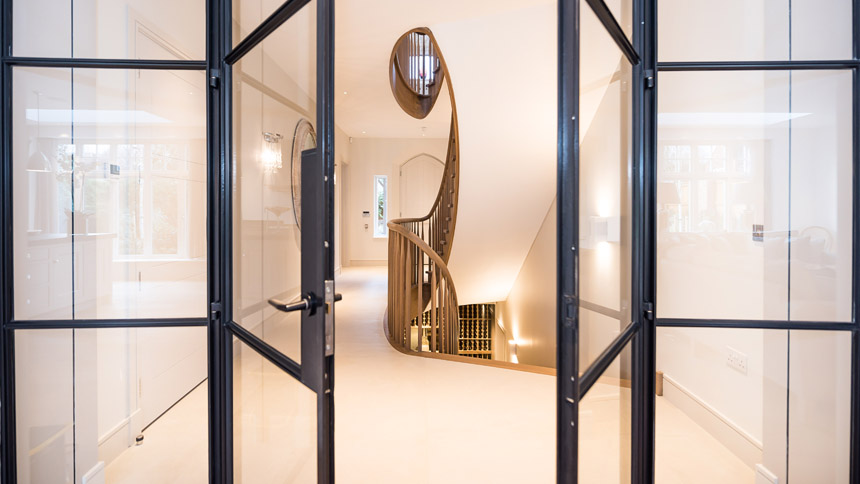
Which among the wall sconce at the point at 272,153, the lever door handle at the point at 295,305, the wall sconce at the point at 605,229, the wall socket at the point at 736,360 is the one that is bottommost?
the wall socket at the point at 736,360

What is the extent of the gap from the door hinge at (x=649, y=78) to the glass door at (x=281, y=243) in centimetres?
101

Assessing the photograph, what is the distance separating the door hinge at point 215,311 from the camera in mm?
1615

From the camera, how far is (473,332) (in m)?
8.63

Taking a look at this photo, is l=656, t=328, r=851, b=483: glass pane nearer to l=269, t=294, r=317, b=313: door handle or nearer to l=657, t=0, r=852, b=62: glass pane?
l=657, t=0, r=852, b=62: glass pane

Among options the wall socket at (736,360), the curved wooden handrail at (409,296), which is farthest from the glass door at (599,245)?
the curved wooden handrail at (409,296)

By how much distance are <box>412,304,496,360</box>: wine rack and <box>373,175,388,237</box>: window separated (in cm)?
246

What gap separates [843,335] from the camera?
152cm

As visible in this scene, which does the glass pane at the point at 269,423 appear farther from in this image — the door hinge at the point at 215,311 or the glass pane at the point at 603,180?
the glass pane at the point at 603,180

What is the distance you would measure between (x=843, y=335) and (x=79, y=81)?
2.65m

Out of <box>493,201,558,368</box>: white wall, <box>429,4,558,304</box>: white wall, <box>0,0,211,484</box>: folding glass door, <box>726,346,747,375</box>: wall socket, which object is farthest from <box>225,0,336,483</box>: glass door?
<box>493,201,558,368</box>: white wall

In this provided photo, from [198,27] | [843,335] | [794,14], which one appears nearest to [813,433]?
[843,335]

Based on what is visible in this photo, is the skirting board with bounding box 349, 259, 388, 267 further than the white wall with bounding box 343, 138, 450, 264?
Yes

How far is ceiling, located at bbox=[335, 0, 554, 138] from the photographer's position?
3289mm

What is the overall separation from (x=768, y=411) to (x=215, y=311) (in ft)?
6.06
